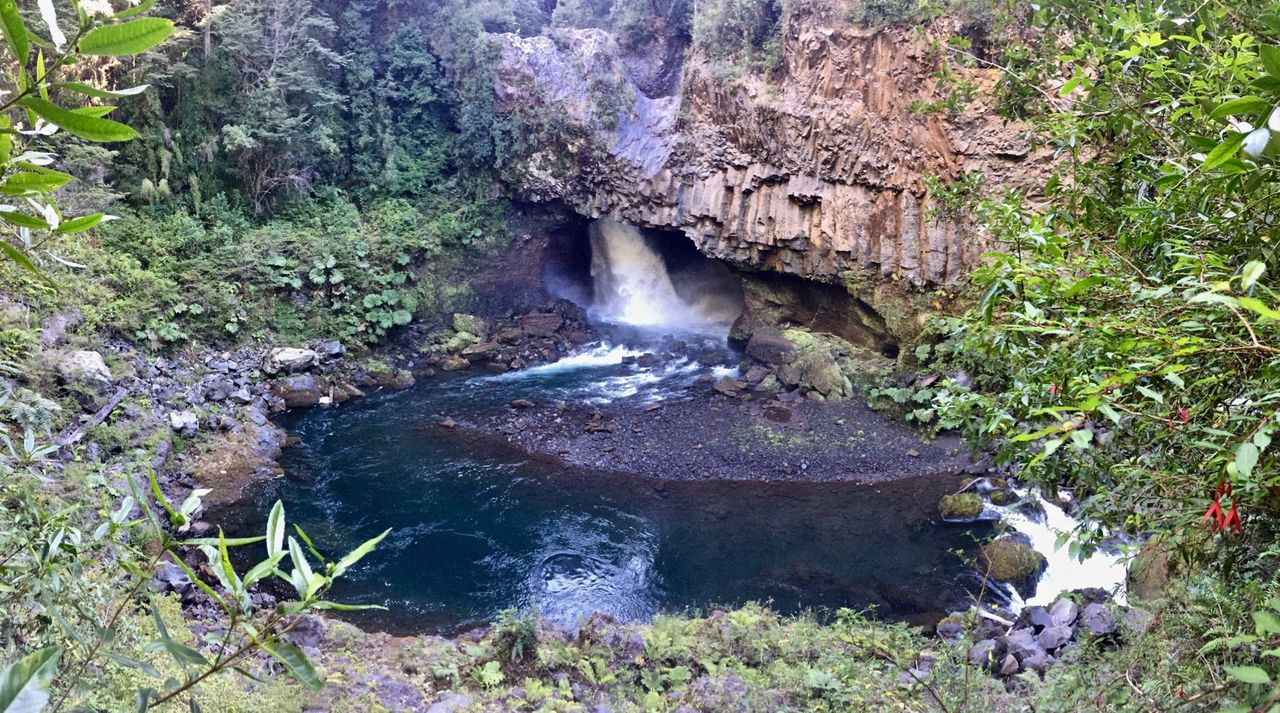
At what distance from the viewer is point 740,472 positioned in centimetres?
1083

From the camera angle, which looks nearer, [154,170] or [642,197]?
[154,170]

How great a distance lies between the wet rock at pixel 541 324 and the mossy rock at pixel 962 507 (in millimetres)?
9738

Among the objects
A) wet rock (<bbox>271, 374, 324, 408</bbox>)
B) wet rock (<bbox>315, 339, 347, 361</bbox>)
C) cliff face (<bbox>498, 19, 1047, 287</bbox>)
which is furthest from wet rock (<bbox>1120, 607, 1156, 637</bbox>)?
wet rock (<bbox>315, 339, 347, 361</bbox>)

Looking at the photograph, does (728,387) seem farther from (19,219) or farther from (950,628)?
(19,219)

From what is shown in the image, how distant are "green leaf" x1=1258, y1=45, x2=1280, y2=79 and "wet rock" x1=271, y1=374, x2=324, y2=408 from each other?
1366 cm

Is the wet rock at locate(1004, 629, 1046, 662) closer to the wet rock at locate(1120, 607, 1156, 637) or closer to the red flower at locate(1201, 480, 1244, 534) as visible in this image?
the wet rock at locate(1120, 607, 1156, 637)

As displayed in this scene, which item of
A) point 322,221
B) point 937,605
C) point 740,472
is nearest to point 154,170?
point 322,221

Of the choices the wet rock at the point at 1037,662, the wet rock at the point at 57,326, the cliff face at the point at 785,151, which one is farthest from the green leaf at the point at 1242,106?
the wet rock at the point at 57,326

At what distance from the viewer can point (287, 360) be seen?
13375mm

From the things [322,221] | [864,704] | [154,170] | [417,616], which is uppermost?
Result: [154,170]

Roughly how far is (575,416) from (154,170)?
9328 millimetres

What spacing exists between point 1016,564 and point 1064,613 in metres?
1.68

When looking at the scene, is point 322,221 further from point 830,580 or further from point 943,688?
point 943,688

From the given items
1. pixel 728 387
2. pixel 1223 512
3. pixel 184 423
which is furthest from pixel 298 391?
pixel 1223 512
